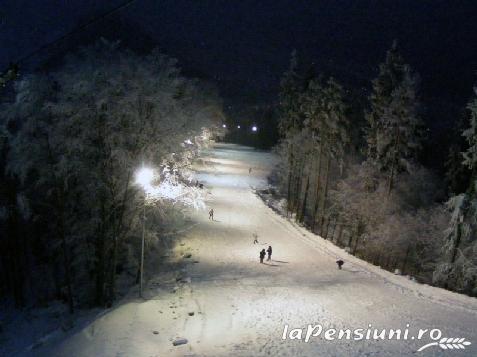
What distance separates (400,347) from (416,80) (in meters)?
21.4

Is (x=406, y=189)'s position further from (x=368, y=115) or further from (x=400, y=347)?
(x=400, y=347)

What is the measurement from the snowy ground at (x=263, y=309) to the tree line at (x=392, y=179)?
238 inches

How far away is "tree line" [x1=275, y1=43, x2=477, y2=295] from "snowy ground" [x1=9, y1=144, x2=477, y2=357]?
238 inches

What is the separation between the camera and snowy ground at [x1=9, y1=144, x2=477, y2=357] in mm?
17391

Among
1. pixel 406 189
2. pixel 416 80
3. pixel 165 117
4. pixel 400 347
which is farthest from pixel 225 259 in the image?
pixel 406 189

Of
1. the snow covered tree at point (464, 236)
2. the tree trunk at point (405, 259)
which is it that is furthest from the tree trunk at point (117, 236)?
the tree trunk at point (405, 259)

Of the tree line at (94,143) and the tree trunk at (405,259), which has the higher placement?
the tree line at (94,143)

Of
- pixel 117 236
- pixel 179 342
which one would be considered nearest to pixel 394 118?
pixel 117 236

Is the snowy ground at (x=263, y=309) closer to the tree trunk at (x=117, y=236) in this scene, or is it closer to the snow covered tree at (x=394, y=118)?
the tree trunk at (x=117, y=236)

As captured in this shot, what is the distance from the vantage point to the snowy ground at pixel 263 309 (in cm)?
1739

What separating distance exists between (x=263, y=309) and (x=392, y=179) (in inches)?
708

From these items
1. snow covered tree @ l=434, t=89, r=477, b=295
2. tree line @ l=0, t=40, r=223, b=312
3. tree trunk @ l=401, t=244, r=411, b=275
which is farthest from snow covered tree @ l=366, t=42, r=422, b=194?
tree line @ l=0, t=40, r=223, b=312

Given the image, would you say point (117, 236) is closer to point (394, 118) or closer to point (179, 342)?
point (179, 342)

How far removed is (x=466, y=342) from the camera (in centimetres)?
1678
